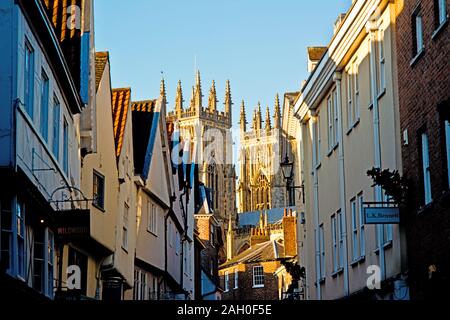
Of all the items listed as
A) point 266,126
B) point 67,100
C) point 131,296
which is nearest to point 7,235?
point 67,100

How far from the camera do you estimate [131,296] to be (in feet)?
108

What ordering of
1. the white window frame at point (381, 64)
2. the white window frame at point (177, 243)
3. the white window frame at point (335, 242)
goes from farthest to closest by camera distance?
the white window frame at point (177, 243), the white window frame at point (335, 242), the white window frame at point (381, 64)

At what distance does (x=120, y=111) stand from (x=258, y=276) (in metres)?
72.6

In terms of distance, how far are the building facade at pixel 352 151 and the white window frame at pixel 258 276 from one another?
68.1 meters

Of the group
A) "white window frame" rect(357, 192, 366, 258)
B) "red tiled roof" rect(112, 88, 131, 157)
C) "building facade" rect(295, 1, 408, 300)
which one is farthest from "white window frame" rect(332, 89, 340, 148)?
"red tiled roof" rect(112, 88, 131, 157)

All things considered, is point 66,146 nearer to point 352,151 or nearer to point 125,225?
point 352,151

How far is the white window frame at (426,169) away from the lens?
19.7 m

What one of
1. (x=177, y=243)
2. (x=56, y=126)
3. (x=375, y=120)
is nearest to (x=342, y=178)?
(x=375, y=120)

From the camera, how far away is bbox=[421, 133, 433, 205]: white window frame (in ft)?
64.6

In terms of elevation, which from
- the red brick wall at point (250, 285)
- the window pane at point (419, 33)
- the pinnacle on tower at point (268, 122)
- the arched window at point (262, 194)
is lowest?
the window pane at point (419, 33)

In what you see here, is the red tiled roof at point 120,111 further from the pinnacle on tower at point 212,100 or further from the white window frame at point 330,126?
the pinnacle on tower at point 212,100

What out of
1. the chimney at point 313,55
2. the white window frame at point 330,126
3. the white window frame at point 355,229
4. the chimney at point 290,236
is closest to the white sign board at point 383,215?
the white window frame at point 355,229

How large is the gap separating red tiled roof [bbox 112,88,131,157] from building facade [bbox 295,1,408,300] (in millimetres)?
5416

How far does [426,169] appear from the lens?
65.3 ft
